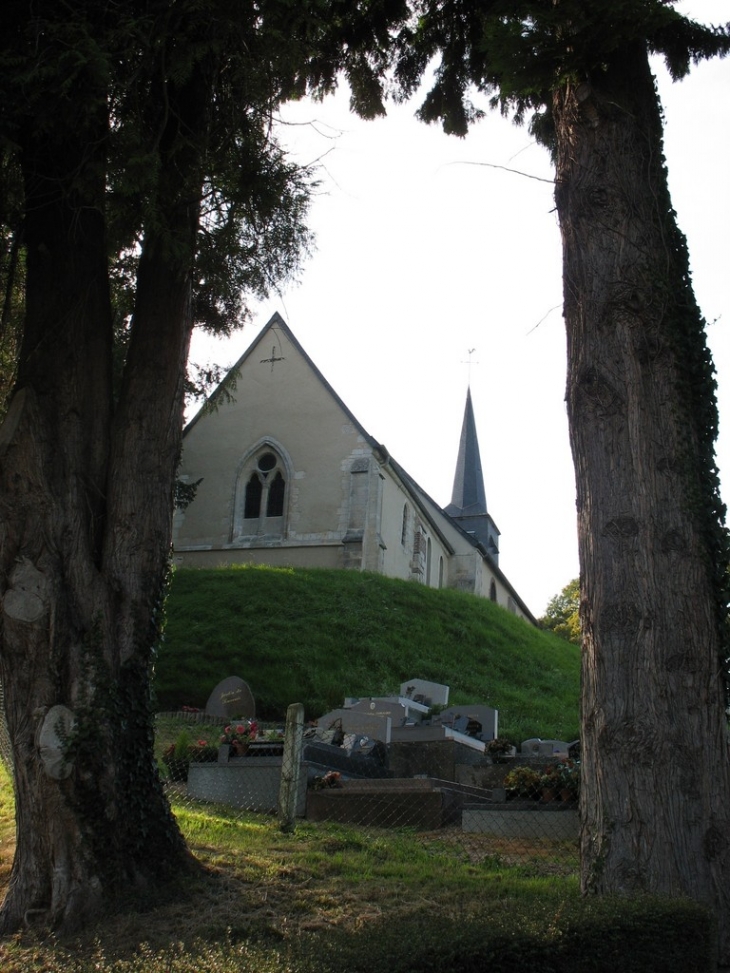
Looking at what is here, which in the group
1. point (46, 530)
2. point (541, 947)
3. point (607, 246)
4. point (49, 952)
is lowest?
point (49, 952)

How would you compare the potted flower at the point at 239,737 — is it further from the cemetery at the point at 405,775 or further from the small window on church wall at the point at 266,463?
the small window on church wall at the point at 266,463

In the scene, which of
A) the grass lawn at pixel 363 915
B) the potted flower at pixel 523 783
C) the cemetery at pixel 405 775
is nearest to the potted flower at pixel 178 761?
the cemetery at pixel 405 775

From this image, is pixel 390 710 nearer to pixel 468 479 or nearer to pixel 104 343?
pixel 104 343

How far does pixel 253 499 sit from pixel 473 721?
681 inches

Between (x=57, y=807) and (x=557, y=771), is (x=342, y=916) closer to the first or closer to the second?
(x=57, y=807)

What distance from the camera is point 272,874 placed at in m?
7.14

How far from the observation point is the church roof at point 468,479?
48312mm

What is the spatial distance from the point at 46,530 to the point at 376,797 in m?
4.74

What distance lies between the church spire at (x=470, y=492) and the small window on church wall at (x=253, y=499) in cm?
1862

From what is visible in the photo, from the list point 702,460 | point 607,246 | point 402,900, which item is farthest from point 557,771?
point 607,246

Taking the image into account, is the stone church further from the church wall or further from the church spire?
the church spire

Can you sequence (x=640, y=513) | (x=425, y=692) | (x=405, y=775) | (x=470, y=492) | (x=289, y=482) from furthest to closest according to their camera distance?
(x=470, y=492)
(x=289, y=482)
(x=425, y=692)
(x=405, y=775)
(x=640, y=513)

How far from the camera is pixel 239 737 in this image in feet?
39.2

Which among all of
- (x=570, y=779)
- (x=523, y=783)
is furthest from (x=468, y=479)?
(x=570, y=779)
